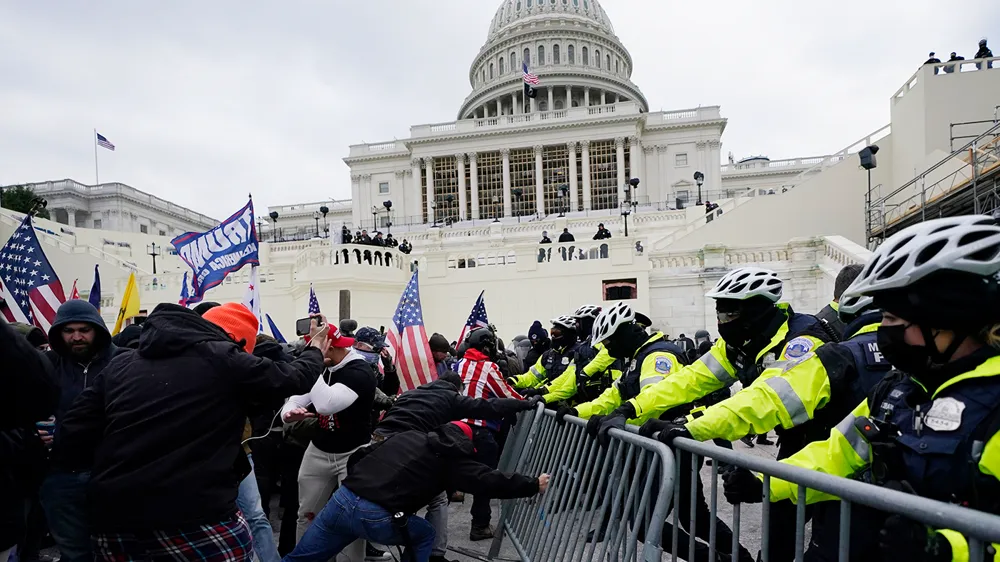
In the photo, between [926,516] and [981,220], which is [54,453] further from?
[981,220]

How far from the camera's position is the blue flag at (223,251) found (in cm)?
808

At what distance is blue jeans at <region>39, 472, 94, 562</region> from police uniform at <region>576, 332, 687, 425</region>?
3029 mm

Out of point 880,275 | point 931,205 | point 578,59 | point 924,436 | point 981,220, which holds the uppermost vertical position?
point 578,59

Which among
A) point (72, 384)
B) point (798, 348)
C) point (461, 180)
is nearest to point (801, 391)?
point (798, 348)

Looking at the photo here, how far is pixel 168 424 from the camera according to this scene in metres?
2.65

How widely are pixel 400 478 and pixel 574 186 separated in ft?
185

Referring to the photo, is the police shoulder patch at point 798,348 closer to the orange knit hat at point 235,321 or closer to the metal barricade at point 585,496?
the metal barricade at point 585,496

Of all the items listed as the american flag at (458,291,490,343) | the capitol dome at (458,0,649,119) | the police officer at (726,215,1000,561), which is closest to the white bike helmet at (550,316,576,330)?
the american flag at (458,291,490,343)

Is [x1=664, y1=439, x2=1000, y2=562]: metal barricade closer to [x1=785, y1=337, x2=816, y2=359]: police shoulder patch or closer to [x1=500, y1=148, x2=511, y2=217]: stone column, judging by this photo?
[x1=785, y1=337, x2=816, y2=359]: police shoulder patch

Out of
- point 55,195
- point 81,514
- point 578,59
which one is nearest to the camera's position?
point 81,514

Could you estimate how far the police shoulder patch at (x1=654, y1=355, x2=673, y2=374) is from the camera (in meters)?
4.20

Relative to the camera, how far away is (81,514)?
3.34m

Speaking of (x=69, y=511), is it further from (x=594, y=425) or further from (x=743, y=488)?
(x=743, y=488)

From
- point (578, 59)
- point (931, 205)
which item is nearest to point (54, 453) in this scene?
point (931, 205)
